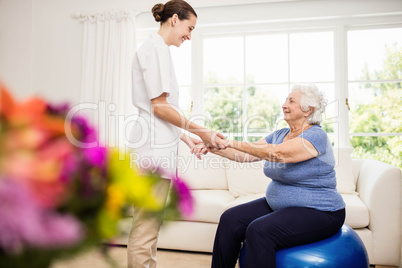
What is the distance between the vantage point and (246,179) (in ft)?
10.1

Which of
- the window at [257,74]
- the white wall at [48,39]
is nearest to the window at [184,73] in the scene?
the window at [257,74]

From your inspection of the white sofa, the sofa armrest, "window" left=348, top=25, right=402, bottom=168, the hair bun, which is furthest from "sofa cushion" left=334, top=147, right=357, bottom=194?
the hair bun

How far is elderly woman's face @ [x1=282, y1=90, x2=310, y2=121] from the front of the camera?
76.7 inches

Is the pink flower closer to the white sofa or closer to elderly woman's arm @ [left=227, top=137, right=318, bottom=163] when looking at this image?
elderly woman's arm @ [left=227, top=137, right=318, bottom=163]

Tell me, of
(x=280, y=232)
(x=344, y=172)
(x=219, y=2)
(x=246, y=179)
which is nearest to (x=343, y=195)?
(x=344, y=172)

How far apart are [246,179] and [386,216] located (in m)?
1.13

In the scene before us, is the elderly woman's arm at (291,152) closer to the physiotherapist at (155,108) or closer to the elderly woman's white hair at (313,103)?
the elderly woman's white hair at (313,103)

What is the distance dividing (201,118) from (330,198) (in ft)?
7.70

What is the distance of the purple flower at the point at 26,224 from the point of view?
262mm

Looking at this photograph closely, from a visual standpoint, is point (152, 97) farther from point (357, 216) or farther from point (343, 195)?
point (343, 195)

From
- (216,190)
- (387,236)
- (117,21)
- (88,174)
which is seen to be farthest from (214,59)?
(88,174)

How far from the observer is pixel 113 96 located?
3.88 metres

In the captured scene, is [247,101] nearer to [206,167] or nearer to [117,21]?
[206,167]

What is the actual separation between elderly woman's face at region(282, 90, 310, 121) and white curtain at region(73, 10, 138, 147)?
2309 millimetres
